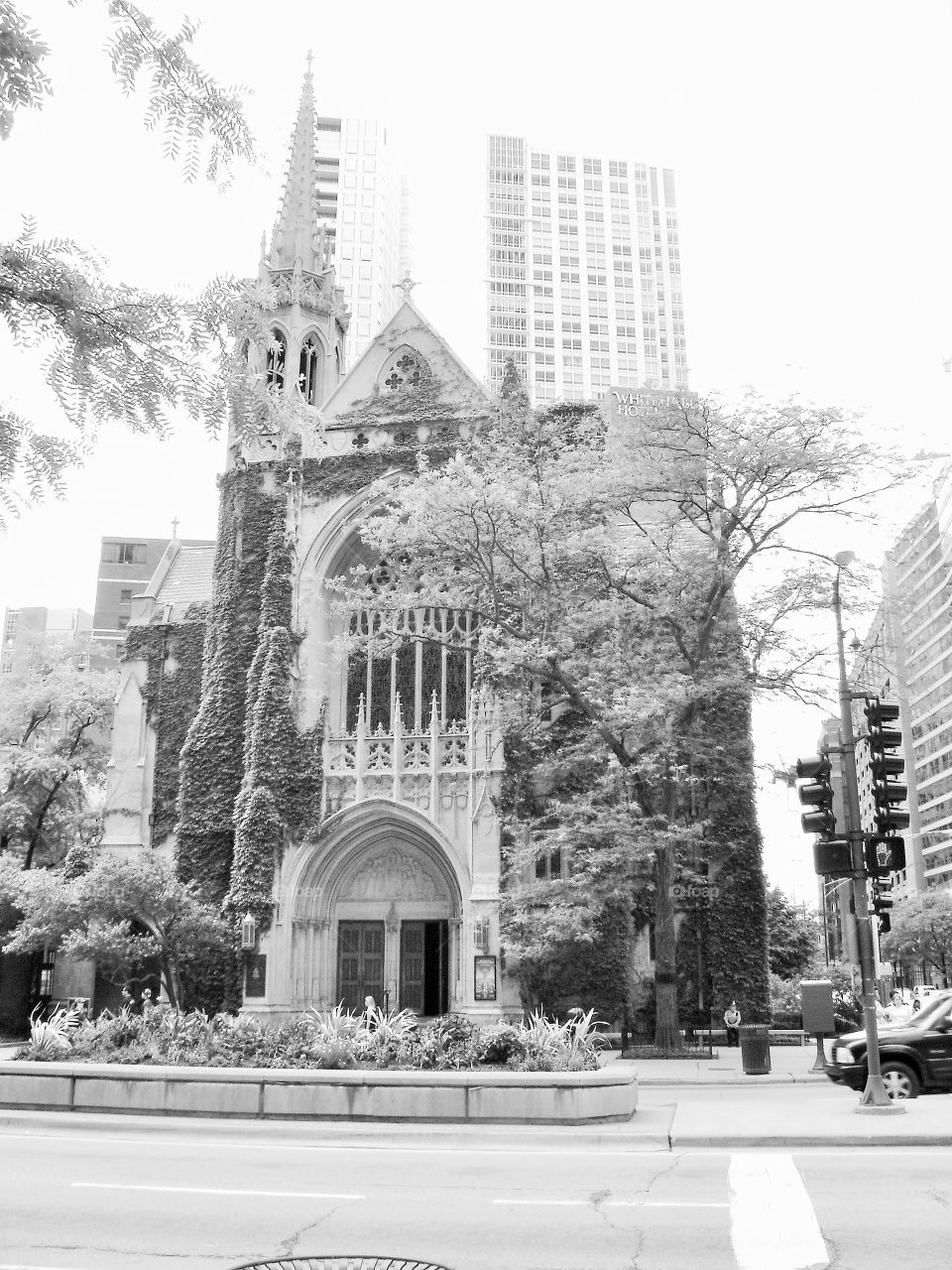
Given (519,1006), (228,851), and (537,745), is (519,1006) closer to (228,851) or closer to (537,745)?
(537,745)

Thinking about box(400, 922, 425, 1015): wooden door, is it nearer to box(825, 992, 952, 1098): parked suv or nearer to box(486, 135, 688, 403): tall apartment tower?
box(825, 992, 952, 1098): parked suv

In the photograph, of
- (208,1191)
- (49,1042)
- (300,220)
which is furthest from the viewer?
(300,220)

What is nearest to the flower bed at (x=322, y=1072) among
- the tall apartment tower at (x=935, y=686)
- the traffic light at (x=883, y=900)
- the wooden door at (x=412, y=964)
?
the traffic light at (x=883, y=900)

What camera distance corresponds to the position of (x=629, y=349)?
12794 cm

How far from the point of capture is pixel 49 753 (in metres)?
37.9

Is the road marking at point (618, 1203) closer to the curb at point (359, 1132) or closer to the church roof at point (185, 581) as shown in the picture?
the curb at point (359, 1132)

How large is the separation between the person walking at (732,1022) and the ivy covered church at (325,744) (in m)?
5.10

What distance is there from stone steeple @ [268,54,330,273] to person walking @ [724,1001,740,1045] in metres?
26.4

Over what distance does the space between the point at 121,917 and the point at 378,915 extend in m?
6.68

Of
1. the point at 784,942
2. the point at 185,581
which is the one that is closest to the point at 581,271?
the point at 784,942

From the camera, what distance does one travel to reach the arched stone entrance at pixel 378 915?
101ft

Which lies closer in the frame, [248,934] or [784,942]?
[248,934]

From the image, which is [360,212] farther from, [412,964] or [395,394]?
[412,964]

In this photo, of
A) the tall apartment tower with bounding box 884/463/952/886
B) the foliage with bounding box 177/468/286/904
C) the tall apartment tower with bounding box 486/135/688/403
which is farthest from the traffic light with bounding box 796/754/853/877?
the tall apartment tower with bounding box 486/135/688/403
